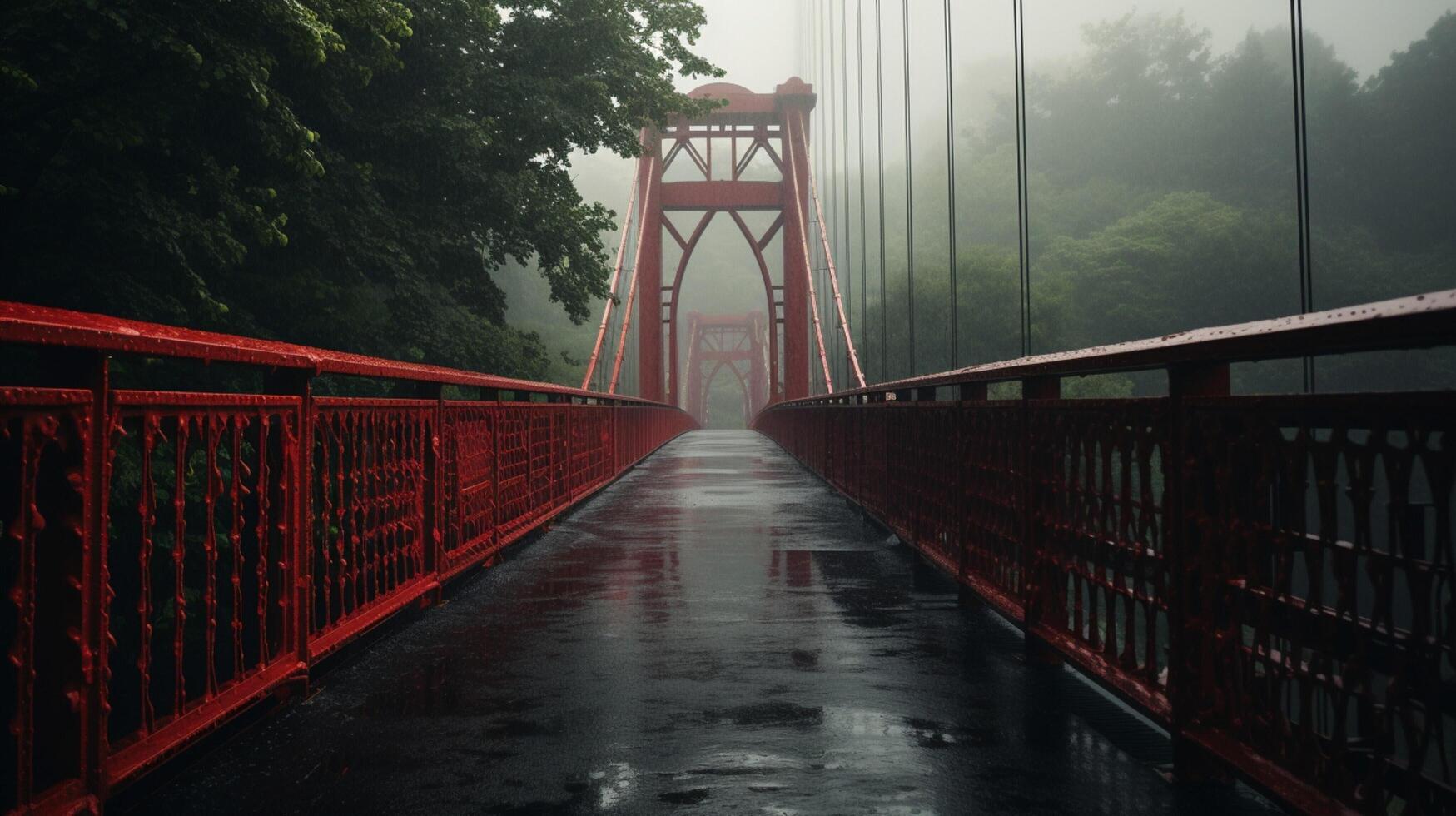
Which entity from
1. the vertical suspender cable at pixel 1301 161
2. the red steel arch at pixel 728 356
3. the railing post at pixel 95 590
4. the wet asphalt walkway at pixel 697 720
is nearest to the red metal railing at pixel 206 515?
the railing post at pixel 95 590

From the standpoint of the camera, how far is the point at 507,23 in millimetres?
17047

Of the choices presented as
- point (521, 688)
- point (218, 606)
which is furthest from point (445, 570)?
point (218, 606)

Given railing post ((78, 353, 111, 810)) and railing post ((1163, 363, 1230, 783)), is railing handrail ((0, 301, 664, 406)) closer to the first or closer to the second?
railing post ((78, 353, 111, 810))

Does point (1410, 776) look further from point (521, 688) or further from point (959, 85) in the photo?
point (959, 85)

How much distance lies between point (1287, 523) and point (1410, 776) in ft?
1.77

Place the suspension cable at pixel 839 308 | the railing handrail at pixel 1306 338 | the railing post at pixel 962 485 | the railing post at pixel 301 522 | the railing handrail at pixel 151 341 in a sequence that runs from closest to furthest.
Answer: the railing handrail at pixel 1306 338 → the railing handrail at pixel 151 341 → the railing post at pixel 301 522 → the railing post at pixel 962 485 → the suspension cable at pixel 839 308

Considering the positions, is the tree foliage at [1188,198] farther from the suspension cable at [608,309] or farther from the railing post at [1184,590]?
the railing post at [1184,590]

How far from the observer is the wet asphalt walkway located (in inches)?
106

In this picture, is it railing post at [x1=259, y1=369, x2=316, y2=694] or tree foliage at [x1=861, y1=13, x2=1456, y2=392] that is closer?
railing post at [x1=259, y1=369, x2=316, y2=694]

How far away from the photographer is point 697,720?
11.1ft

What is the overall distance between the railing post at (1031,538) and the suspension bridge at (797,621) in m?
0.02

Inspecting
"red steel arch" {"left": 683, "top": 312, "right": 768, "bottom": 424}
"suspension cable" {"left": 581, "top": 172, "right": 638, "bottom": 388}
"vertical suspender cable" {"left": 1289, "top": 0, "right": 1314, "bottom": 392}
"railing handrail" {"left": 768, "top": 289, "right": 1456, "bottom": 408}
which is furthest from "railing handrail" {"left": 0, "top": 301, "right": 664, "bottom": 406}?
"red steel arch" {"left": 683, "top": 312, "right": 768, "bottom": 424}

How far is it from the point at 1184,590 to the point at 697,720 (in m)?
1.34

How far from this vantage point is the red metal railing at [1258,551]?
6.27 ft
